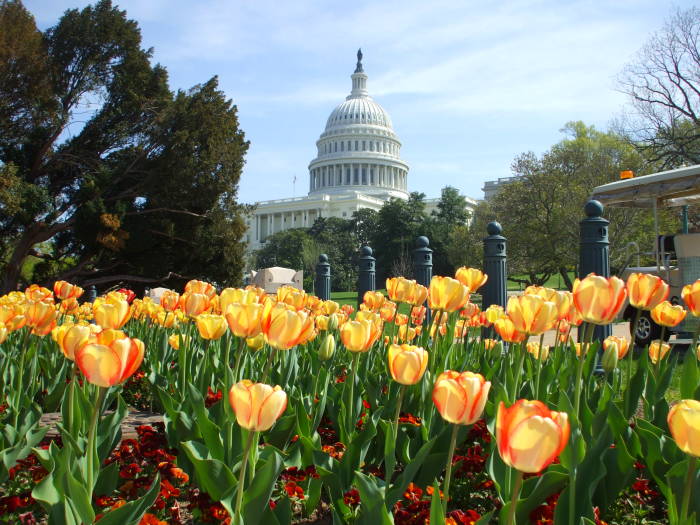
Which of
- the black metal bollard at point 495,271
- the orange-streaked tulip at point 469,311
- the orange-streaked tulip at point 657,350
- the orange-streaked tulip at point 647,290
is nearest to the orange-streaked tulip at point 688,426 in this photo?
the orange-streaked tulip at point 647,290

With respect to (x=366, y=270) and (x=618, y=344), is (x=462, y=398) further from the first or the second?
(x=366, y=270)

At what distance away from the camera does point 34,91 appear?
17094 millimetres

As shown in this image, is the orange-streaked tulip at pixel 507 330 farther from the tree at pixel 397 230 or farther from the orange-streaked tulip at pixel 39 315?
the tree at pixel 397 230

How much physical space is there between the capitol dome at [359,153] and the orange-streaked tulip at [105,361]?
262ft

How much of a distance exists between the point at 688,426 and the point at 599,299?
662 millimetres

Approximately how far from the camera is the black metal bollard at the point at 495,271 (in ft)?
20.8

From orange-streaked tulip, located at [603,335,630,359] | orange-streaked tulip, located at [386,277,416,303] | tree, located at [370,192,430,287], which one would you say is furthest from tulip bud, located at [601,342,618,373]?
tree, located at [370,192,430,287]

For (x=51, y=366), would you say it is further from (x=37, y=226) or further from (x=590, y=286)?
(x=37, y=226)

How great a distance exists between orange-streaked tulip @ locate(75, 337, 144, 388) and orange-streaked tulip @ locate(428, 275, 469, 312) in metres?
1.21

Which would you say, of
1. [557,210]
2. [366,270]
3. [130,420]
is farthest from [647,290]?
[557,210]

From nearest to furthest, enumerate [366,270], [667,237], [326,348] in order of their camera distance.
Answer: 1. [326,348]
2. [667,237]
3. [366,270]

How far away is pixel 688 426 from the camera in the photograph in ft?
3.42

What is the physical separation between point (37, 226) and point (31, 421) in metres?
17.6

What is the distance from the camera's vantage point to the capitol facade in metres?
80.8
